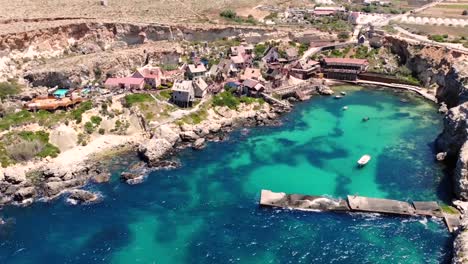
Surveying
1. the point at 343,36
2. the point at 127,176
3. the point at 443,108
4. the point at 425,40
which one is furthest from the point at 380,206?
the point at 343,36

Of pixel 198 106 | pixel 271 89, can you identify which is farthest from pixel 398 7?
pixel 198 106

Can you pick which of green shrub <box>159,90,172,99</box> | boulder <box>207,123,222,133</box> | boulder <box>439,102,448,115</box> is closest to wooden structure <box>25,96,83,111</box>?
green shrub <box>159,90,172,99</box>

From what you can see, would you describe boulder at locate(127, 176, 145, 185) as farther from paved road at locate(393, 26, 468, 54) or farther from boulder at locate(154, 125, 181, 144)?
paved road at locate(393, 26, 468, 54)

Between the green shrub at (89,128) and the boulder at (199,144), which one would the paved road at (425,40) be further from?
the green shrub at (89,128)

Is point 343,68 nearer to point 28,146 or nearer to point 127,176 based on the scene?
point 127,176

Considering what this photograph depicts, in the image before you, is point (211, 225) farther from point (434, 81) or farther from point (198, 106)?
point (434, 81)

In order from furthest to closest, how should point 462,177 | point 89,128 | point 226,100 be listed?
point 226,100 < point 89,128 < point 462,177
